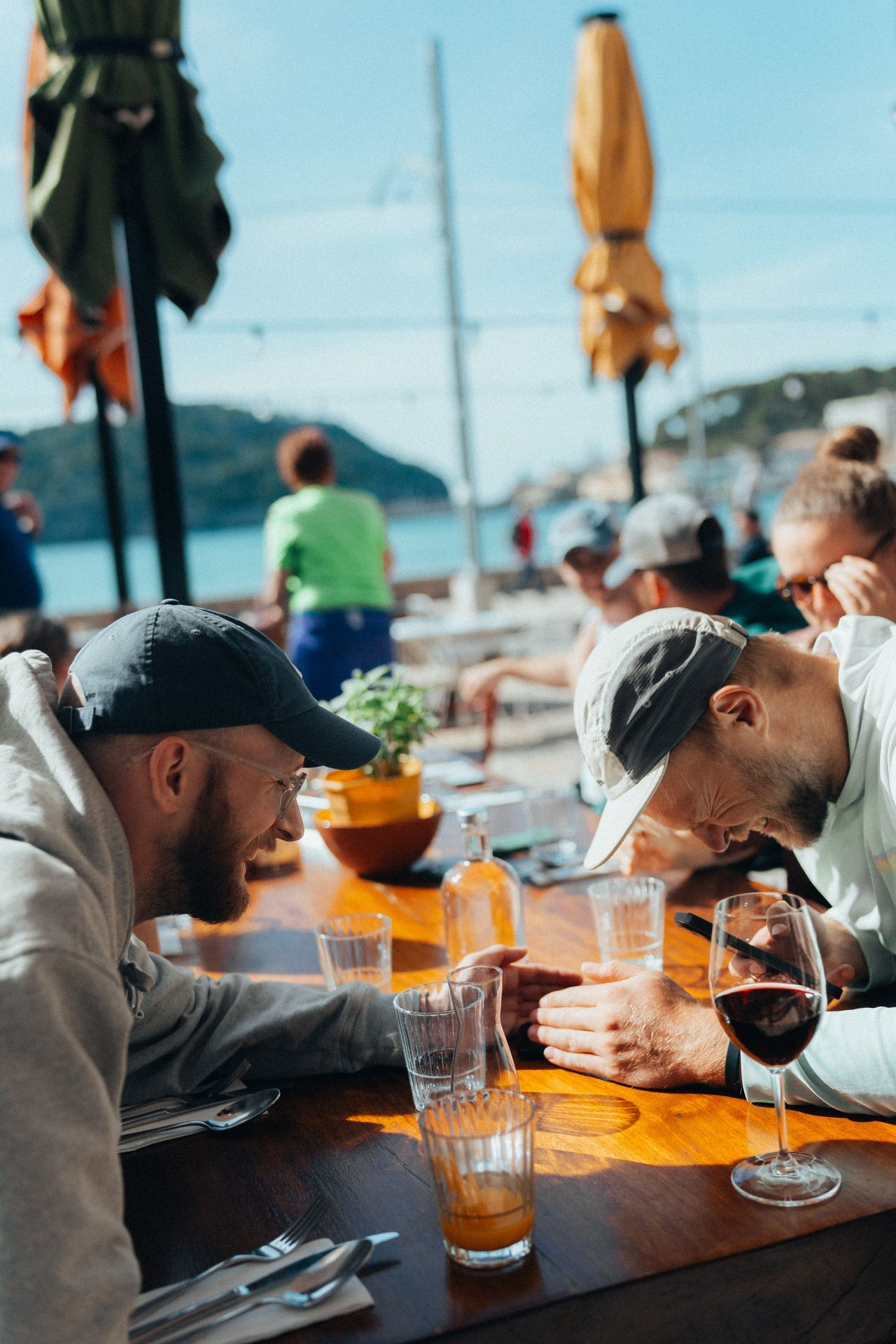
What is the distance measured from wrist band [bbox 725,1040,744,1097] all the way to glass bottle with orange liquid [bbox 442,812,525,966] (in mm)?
569

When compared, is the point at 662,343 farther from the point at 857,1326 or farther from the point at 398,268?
the point at 398,268

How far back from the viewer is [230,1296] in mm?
1000

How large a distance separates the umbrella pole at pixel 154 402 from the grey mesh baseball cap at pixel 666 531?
5.17ft

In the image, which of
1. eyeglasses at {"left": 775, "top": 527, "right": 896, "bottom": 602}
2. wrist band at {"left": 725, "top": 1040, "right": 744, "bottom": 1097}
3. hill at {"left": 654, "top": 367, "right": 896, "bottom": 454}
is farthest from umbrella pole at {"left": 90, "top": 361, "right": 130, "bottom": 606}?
hill at {"left": 654, "top": 367, "right": 896, "bottom": 454}

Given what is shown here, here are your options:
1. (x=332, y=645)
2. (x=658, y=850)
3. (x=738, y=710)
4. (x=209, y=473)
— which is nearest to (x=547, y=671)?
(x=332, y=645)

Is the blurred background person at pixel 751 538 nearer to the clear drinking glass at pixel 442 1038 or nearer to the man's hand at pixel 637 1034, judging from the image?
the man's hand at pixel 637 1034

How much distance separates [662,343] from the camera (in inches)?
242

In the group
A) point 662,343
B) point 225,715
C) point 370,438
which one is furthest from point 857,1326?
point 370,438

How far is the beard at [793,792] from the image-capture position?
1594mm

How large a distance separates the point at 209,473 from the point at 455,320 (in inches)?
2223

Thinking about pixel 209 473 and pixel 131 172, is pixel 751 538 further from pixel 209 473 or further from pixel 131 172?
pixel 209 473

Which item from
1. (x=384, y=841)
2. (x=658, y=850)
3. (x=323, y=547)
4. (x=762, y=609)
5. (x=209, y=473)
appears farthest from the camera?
(x=209, y=473)

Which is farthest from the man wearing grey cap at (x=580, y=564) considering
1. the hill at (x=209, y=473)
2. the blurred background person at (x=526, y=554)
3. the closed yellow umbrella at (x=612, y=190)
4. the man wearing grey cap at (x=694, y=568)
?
the hill at (x=209, y=473)

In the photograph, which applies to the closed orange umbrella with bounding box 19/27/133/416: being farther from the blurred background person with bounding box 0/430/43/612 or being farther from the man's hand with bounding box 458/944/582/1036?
the man's hand with bounding box 458/944/582/1036
